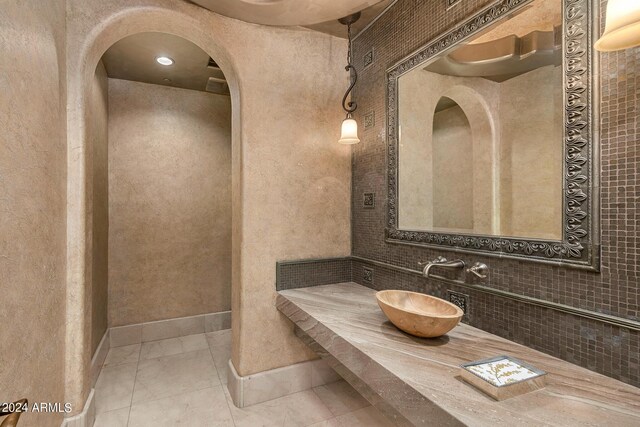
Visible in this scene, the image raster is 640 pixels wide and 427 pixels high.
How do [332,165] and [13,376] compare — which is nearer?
[13,376]

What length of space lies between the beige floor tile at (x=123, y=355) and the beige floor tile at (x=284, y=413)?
1.24 metres

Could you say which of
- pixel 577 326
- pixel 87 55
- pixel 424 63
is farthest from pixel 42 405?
pixel 424 63

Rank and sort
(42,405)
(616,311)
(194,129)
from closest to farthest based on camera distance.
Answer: (616,311) → (42,405) → (194,129)

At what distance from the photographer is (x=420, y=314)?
4.08 ft

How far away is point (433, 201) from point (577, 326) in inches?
34.6

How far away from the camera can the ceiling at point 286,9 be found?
1752 mm

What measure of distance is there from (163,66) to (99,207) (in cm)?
140

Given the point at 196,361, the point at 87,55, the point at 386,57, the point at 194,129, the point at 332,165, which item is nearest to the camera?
the point at 87,55

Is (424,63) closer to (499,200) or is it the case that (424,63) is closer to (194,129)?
(499,200)

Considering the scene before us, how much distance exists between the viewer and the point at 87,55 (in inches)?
65.9

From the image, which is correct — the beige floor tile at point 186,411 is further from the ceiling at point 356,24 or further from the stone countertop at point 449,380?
the ceiling at point 356,24

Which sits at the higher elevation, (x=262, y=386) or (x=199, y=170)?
(x=199, y=170)

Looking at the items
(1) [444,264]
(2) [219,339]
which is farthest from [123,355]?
(1) [444,264]

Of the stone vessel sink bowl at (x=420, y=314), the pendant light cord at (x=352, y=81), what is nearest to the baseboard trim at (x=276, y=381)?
the stone vessel sink bowl at (x=420, y=314)
